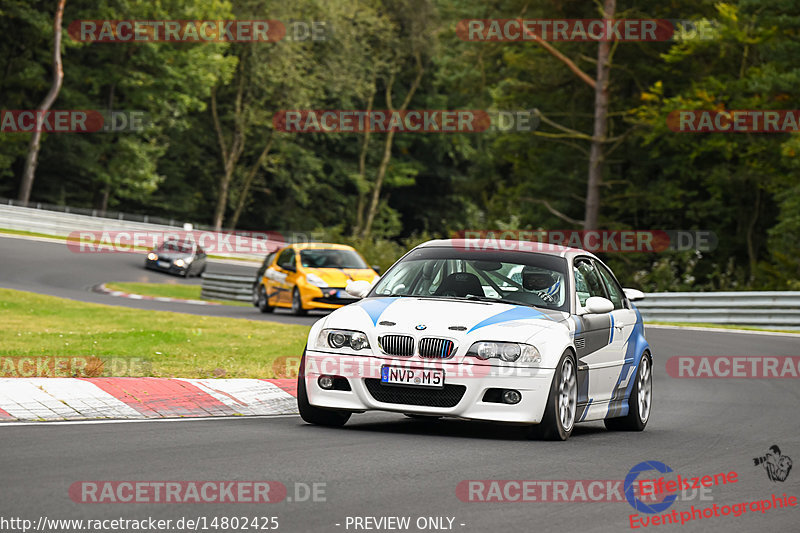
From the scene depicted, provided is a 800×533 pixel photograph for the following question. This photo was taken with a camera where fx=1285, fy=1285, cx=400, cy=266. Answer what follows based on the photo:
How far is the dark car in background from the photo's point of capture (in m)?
46.1

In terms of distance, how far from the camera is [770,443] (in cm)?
1040

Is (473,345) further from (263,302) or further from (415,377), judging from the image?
(263,302)

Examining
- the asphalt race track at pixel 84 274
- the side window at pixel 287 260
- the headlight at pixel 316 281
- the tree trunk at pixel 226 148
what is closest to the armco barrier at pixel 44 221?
the asphalt race track at pixel 84 274

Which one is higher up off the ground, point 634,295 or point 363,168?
point 363,168

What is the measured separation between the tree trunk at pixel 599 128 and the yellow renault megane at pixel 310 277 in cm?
1606

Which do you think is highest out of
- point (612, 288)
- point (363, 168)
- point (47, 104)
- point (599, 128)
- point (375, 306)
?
point (47, 104)

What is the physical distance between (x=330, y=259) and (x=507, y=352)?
19.4m

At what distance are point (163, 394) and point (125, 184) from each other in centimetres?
6100

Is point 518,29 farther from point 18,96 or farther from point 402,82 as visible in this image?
point 402,82

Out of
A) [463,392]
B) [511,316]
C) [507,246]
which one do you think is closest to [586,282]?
[507,246]

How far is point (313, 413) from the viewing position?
10148 millimetres

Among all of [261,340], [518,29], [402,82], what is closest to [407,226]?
[402,82]

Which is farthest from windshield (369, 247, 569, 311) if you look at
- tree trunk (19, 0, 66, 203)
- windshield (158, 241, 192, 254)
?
tree trunk (19, 0, 66, 203)

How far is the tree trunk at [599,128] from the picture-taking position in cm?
4194
